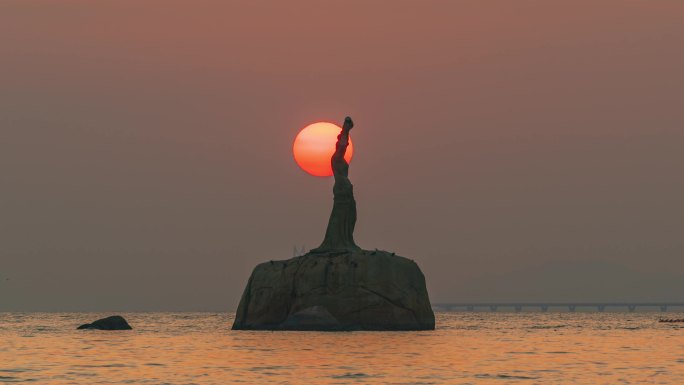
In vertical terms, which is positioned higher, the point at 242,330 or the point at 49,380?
the point at 242,330

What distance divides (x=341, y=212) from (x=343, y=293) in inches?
274

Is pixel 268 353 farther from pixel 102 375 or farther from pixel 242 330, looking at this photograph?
pixel 242 330

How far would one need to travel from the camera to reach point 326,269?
337ft

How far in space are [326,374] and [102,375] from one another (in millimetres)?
9946

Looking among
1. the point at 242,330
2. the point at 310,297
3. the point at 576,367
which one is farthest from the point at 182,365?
the point at 242,330

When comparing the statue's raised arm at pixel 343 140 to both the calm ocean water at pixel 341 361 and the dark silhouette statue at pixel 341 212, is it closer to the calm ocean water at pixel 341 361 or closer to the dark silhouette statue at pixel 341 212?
the dark silhouette statue at pixel 341 212

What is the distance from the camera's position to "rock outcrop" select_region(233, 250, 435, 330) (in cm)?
10200

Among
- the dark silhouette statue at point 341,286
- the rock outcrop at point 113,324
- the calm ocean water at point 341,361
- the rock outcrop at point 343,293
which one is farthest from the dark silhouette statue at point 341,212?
the rock outcrop at point 113,324

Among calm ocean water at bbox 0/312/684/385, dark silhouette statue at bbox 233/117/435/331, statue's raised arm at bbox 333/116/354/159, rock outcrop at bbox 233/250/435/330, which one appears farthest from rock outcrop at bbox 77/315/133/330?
statue's raised arm at bbox 333/116/354/159

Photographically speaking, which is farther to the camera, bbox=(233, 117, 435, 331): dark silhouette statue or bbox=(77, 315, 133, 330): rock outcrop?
bbox=(77, 315, 133, 330): rock outcrop

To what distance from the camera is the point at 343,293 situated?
10200 centimetres

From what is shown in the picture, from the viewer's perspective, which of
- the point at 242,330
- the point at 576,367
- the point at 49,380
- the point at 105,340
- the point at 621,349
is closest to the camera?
the point at 49,380

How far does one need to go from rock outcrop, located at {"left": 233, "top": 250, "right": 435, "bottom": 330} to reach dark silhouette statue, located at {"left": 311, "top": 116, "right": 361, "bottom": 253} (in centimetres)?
137

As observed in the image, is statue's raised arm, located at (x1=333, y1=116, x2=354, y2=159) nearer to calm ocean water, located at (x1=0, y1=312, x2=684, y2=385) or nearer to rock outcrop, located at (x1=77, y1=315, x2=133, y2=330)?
calm ocean water, located at (x1=0, y1=312, x2=684, y2=385)
